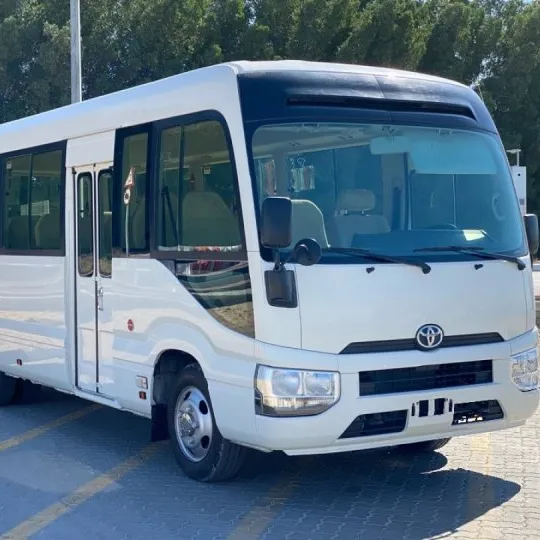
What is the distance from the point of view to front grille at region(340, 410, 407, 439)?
19.2ft

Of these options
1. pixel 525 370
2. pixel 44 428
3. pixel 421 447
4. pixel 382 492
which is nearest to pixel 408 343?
pixel 525 370

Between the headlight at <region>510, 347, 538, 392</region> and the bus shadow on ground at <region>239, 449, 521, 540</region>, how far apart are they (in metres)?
0.74

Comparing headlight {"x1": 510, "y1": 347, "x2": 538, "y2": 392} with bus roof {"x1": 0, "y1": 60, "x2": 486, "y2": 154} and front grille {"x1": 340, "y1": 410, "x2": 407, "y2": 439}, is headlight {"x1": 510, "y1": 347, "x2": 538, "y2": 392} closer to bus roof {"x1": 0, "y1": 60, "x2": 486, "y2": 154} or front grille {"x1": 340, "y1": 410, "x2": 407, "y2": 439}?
front grille {"x1": 340, "y1": 410, "x2": 407, "y2": 439}

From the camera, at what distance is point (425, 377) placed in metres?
6.04

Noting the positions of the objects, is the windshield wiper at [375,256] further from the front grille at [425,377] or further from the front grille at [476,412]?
the front grille at [476,412]

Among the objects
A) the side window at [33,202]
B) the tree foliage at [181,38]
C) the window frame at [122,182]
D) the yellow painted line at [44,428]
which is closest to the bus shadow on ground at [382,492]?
the window frame at [122,182]

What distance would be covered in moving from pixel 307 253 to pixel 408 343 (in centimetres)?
90

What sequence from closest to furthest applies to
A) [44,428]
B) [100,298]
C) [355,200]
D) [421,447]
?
[355,200]
[421,447]
[100,298]
[44,428]

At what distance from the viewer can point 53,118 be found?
336 inches

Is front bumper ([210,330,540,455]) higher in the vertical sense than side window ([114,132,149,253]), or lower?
lower

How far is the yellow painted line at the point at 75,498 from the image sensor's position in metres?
5.86

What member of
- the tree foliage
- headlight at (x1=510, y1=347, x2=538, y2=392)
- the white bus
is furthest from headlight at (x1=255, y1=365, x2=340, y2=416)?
the tree foliage

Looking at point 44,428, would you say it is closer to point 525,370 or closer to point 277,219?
point 277,219

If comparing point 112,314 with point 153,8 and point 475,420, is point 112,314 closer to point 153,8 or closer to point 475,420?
point 475,420
